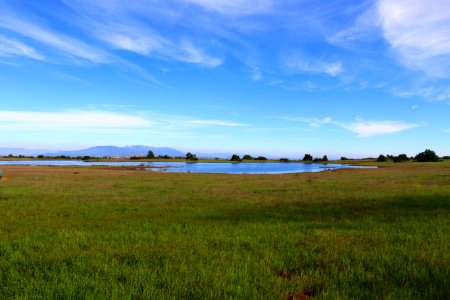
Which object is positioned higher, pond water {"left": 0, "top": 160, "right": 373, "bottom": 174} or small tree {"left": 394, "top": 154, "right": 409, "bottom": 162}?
small tree {"left": 394, "top": 154, "right": 409, "bottom": 162}

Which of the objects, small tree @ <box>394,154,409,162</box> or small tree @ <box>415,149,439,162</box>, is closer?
small tree @ <box>415,149,439,162</box>

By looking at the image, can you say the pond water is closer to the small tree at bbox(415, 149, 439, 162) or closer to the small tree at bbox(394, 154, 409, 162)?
the small tree at bbox(415, 149, 439, 162)

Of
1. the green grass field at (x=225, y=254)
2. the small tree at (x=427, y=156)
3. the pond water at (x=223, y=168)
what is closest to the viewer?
the green grass field at (x=225, y=254)

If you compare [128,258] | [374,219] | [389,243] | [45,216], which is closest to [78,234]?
[128,258]

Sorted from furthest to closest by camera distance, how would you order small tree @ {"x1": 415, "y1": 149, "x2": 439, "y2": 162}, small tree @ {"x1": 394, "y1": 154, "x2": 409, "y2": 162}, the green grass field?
small tree @ {"x1": 394, "y1": 154, "x2": 409, "y2": 162} < small tree @ {"x1": 415, "y1": 149, "x2": 439, "y2": 162} < the green grass field

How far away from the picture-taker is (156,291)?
7375 millimetres

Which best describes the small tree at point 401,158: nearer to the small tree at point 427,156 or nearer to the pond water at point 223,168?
the small tree at point 427,156

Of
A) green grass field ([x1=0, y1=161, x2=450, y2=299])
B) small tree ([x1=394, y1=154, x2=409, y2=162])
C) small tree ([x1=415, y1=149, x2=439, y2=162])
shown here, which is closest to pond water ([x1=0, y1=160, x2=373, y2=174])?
small tree ([x1=415, y1=149, x2=439, y2=162])

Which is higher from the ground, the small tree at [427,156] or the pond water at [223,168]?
the small tree at [427,156]

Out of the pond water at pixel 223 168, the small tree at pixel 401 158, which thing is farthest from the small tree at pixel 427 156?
the pond water at pixel 223 168

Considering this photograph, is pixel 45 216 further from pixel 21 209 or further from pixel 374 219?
pixel 374 219

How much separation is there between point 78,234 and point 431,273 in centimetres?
1062

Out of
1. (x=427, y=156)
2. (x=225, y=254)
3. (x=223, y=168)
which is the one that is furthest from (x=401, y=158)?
(x=225, y=254)

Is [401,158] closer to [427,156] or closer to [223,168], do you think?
[427,156]
